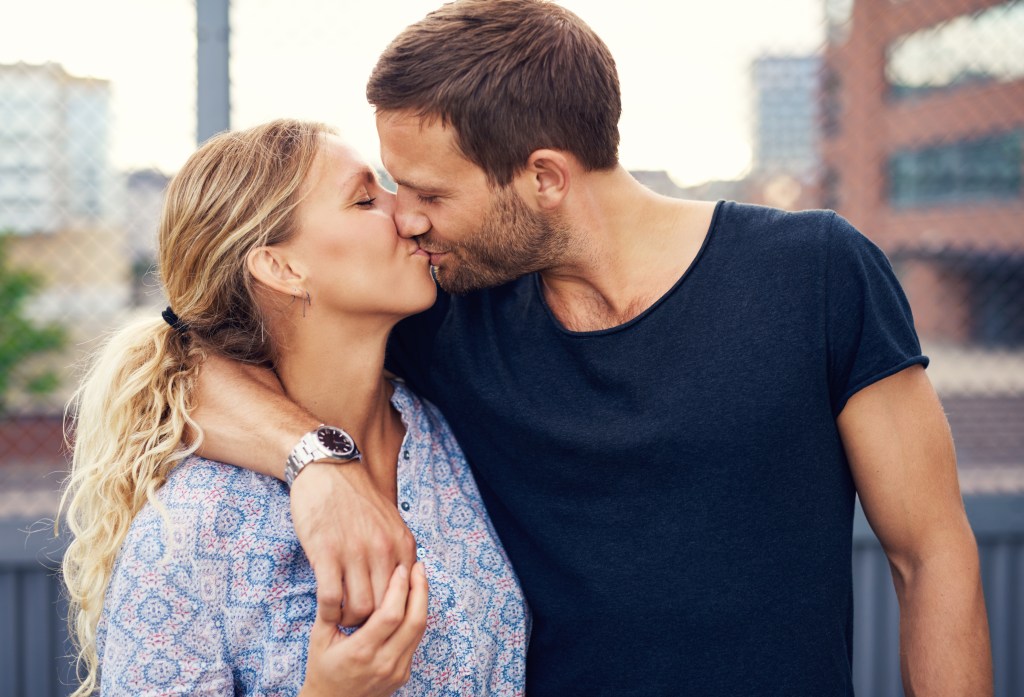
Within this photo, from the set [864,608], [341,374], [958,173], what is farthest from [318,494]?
A: [958,173]

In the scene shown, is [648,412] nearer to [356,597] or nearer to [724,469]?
[724,469]

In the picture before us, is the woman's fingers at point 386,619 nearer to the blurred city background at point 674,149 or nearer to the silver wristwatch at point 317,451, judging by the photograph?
the silver wristwatch at point 317,451

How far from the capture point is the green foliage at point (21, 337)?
3.07m

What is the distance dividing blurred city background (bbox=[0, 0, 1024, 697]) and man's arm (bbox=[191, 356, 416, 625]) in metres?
1.09

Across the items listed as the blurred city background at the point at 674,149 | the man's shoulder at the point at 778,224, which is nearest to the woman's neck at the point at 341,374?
the man's shoulder at the point at 778,224

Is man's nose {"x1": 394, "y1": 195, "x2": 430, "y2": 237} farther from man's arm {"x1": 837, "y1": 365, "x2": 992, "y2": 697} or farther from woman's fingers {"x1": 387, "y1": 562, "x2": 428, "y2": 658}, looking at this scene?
Answer: man's arm {"x1": 837, "y1": 365, "x2": 992, "y2": 697}

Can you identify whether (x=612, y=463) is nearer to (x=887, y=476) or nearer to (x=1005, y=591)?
(x=887, y=476)

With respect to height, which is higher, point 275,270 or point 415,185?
point 415,185

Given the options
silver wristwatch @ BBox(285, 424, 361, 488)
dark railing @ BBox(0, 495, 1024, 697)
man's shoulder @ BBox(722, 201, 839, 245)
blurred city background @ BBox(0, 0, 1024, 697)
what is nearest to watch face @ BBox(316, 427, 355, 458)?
silver wristwatch @ BBox(285, 424, 361, 488)

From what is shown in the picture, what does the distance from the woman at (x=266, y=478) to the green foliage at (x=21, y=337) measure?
1.51 metres

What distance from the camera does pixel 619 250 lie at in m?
1.66

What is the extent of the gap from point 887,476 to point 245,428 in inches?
40.9

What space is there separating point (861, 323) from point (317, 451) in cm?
87

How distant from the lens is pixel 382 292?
5.37 feet
